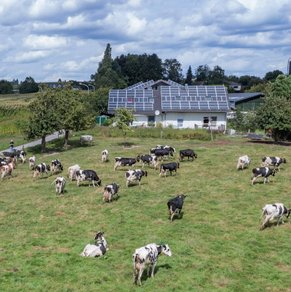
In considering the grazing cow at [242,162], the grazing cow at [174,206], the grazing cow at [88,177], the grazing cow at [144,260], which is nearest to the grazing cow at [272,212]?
the grazing cow at [174,206]

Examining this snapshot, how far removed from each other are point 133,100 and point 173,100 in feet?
20.0

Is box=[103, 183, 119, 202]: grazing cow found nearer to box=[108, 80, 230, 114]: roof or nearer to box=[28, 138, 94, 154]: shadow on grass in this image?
box=[28, 138, 94, 154]: shadow on grass

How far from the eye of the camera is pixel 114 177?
99.9ft

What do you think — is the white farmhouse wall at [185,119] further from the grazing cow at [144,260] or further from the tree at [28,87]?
the tree at [28,87]

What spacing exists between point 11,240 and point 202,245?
7.86 meters

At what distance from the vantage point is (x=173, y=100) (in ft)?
215

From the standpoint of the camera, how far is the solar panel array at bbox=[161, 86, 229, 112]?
209ft

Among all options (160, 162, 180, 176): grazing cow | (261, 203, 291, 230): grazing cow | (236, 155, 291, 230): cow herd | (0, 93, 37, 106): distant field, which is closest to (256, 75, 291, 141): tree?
(236, 155, 291, 230): cow herd

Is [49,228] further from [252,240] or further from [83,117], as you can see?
[83,117]

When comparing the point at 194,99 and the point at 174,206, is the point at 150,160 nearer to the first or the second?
the point at 174,206

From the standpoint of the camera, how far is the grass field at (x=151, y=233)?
15.3 meters

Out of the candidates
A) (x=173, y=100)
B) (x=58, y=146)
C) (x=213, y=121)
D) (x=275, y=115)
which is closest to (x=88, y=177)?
(x=58, y=146)

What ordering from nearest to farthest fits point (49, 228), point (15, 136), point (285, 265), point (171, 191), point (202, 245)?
point (285, 265), point (202, 245), point (49, 228), point (171, 191), point (15, 136)

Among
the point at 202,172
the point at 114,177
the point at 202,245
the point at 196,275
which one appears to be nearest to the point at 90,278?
the point at 196,275
